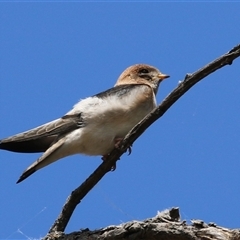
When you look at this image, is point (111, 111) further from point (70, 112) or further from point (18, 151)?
point (18, 151)

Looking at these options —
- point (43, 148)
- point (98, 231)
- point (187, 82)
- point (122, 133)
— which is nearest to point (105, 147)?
point (122, 133)

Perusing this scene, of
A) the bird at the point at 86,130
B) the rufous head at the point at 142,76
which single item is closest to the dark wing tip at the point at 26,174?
the bird at the point at 86,130

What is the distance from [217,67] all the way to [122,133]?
5.16ft

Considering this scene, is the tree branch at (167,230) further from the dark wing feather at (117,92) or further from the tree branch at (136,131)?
the dark wing feather at (117,92)

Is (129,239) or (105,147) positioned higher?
(105,147)

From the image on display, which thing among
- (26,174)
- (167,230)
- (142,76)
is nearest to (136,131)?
(167,230)

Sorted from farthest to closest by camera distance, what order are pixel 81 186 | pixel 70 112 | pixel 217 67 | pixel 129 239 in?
pixel 70 112 < pixel 81 186 < pixel 129 239 < pixel 217 67

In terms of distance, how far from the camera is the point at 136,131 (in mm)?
4512

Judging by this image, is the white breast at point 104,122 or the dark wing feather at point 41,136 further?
the white breast at point 104,122

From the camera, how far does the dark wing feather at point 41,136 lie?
5.22m

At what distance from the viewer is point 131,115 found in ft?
18.3

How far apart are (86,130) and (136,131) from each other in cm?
107

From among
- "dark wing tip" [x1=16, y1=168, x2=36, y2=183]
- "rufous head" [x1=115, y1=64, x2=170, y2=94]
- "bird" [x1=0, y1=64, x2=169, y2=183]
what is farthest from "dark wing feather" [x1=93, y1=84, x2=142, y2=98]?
"dark wing tip" [x1=16, y1=168, x2=36, y2=183]

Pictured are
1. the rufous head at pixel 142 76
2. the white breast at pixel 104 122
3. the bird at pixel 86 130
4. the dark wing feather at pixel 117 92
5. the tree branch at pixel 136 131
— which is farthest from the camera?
the rufous head at pixel 142 76
